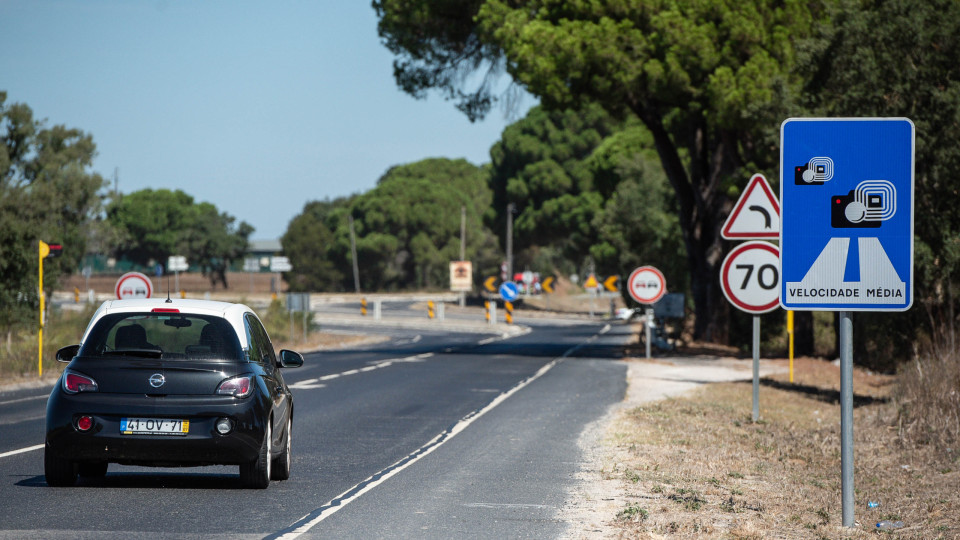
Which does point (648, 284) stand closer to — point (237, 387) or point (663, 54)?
point (663, 54)

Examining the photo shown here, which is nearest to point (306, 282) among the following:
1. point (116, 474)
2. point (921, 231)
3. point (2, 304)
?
point (2, 304)

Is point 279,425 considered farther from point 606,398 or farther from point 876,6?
point 876,6

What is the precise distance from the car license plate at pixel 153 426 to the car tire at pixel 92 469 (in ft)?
3.72

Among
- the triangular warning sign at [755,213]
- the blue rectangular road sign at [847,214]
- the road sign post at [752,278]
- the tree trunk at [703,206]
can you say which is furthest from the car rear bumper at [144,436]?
the tree trunk at [703,206]

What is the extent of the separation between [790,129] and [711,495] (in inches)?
133

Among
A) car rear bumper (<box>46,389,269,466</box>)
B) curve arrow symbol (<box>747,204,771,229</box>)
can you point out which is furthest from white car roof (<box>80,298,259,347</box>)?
curve arrow symbol (<box>747,204,771,229</box>)

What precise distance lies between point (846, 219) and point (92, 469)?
251 inches

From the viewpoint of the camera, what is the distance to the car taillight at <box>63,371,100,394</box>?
362 inches

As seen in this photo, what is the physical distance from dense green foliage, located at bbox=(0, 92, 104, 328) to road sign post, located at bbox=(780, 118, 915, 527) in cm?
2488

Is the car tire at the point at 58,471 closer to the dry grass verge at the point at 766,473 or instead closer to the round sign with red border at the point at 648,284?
the dry grass verge at the point at 766,473

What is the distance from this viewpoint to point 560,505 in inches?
361

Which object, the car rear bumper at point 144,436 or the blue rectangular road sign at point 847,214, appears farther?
the car rear bumper at point 144,436

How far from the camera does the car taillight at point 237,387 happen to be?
9289mm

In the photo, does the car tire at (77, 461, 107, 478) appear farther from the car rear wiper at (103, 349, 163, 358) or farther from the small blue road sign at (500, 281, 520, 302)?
the small blue road sign at (500, 281, 520, 302)
